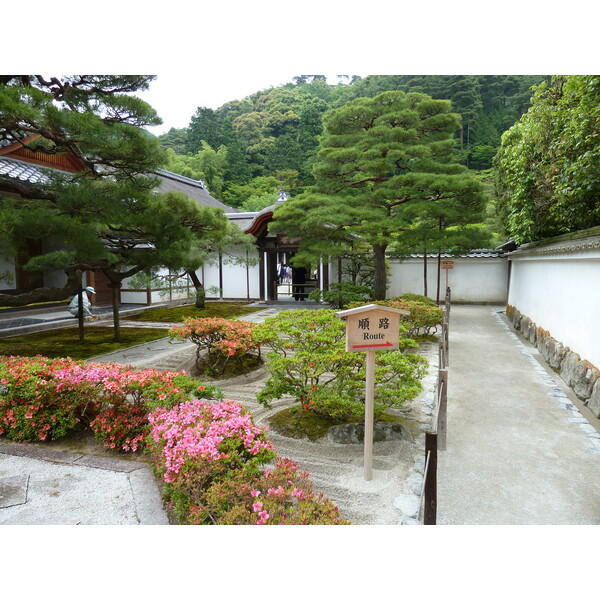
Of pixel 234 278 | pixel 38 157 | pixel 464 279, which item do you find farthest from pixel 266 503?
pixel 464 279

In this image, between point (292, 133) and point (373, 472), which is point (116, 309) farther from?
point (292, 133)

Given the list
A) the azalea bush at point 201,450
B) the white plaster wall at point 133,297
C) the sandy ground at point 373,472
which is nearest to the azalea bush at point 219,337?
the sandy ground at point 373,472

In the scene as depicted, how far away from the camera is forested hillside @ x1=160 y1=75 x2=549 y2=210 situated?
95.7 ft

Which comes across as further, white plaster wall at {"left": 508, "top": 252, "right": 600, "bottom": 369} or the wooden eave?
the wooden eave

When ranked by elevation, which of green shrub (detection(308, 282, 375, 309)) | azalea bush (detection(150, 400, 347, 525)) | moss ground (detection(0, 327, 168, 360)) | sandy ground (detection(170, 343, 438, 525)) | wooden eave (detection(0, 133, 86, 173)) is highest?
wooden eave (detection(0, 133, 86, 173))

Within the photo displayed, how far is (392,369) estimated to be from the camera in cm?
430

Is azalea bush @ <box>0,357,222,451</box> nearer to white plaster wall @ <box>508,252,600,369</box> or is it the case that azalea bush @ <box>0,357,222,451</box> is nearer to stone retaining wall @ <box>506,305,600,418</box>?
stone retaining wall @ <box>506,305,600,418</box>

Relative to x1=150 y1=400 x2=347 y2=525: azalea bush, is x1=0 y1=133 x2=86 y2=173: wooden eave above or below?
above

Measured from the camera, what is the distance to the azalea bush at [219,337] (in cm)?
630

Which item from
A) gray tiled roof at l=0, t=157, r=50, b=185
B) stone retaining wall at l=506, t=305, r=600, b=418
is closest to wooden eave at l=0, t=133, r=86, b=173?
gray tiled roof at l=0, t=157, r=50, b=185

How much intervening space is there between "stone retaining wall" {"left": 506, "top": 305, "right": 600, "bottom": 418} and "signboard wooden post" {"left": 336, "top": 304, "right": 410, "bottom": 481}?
3.32m

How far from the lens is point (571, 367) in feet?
20.5

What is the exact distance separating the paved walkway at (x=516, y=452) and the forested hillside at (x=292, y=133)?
72.8 feet

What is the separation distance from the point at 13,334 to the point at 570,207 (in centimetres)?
1183
